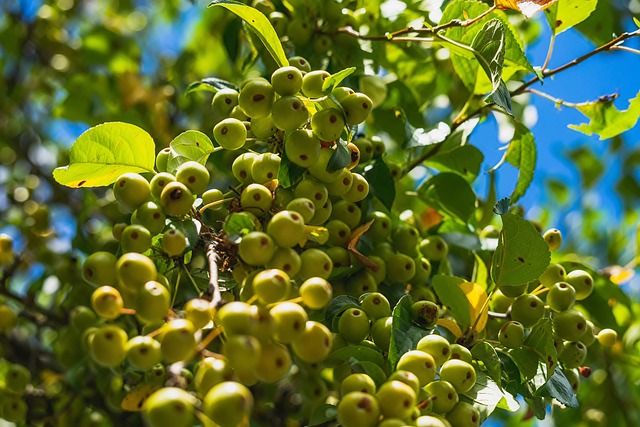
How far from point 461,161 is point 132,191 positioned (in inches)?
43.6

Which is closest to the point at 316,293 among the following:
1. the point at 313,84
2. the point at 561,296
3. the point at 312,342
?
the point at 312,342

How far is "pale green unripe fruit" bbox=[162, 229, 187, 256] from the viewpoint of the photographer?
49.9 inches

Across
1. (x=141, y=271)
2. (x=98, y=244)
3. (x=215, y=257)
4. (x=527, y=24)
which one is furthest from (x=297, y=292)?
(x=527, y=24)

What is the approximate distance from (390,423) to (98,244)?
1648 mm

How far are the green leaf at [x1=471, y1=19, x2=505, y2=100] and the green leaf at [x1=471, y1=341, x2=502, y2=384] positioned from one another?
1.94 ft

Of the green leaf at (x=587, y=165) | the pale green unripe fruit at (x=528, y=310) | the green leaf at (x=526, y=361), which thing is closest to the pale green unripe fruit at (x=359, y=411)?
the green leaf at (x=526, y=361)

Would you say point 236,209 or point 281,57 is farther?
point 281,57

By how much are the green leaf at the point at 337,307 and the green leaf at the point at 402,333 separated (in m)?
0.12

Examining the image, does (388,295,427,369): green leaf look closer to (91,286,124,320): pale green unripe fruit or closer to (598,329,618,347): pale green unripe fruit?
(91,286,124,320): pale green unripe fruit

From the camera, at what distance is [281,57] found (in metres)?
1.56

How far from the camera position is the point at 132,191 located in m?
1.34

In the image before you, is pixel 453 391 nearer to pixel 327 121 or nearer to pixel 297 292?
pixel 297 292

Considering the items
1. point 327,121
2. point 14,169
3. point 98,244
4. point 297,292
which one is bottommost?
point 14,169

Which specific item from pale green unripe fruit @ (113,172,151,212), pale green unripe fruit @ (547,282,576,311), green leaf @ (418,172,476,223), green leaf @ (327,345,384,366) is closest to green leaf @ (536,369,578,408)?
pale green unripe fruit @ (547,282,576,311)
